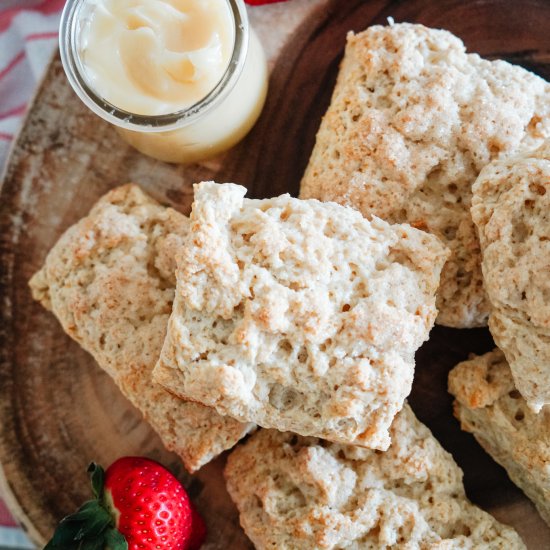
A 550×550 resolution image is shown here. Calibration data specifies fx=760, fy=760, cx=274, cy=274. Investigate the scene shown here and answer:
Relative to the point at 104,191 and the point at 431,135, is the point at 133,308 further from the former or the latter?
the point at 431,135

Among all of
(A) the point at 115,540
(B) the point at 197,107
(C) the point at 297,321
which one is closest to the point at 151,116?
(B) the point at 197,107

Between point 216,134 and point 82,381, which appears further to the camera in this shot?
point 82,381

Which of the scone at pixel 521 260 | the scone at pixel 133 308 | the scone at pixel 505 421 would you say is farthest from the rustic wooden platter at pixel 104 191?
the scone at pixel 521 260

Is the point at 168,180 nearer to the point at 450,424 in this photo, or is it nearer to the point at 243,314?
the point at 243,314

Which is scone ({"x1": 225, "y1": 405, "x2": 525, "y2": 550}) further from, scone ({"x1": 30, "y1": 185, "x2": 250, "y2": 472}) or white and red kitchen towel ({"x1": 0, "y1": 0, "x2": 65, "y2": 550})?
white and red kitchen towel ({"x1": 0, "y1": 0, "x2": 65, "y2": 550})

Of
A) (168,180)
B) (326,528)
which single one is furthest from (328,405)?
(168,180)

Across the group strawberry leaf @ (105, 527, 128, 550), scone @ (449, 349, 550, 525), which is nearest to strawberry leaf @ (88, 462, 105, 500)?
strawberry leaf @ (105, 527, 128, 550)
